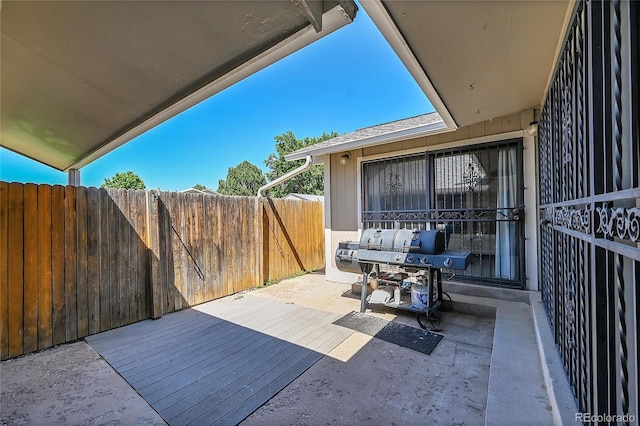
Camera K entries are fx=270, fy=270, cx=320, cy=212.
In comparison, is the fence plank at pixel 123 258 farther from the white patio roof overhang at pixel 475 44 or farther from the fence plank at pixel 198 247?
the white patio roof overhang at pixel 475 44

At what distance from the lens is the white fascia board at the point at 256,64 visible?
61.7 inches

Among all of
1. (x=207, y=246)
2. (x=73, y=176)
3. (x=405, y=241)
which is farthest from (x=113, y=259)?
(x=405, y=241)

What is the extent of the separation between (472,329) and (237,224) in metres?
4.24

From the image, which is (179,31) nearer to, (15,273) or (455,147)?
(15,273)

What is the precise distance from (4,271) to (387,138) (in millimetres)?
5157

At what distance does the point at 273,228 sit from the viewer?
6.24 meters

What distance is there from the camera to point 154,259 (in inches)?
157

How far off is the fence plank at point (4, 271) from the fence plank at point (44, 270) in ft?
0.79

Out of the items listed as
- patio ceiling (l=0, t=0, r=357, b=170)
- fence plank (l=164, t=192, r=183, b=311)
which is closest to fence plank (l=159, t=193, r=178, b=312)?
fence plank (l=164, t=192, r=183, b=311)

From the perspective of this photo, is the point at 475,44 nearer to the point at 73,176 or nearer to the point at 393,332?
the point at 393,332

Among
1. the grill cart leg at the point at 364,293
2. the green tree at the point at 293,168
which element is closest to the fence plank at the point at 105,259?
the grill cart leg at the point at 364,293

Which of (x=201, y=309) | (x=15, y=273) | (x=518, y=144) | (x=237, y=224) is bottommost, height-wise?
(x=201, y=309)

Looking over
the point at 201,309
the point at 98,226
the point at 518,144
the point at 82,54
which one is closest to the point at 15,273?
the point at 98,226

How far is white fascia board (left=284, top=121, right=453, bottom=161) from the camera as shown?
4070 mm
